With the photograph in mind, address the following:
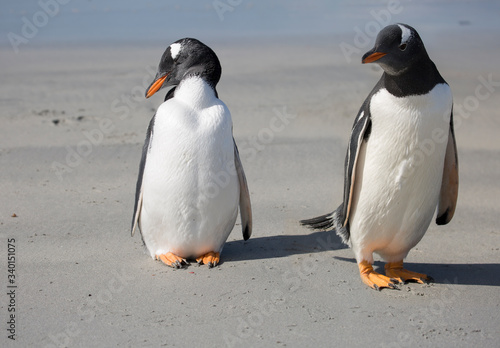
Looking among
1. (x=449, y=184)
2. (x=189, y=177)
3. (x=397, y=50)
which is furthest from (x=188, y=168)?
(x=449, y=184)

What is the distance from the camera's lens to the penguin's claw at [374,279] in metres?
3.63

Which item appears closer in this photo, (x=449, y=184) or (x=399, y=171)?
(x=399, y=171)

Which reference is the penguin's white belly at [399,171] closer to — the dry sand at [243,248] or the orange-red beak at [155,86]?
the dry sand at [243,248]

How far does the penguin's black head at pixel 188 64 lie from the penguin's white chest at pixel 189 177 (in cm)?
15

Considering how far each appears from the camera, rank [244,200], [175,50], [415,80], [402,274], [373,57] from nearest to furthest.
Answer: [373,57] < [415,80] < [402,274] < [175,50] < [244,200]

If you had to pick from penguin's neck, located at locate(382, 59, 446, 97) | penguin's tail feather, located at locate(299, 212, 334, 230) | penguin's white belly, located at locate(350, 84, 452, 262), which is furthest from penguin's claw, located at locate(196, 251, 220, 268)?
penguin's neck, located at locate(382, 59, 446, 97)

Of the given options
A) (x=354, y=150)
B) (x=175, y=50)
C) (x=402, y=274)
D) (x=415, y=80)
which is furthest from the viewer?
(x=175, y=50)

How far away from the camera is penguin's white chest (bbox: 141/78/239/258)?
3.73m

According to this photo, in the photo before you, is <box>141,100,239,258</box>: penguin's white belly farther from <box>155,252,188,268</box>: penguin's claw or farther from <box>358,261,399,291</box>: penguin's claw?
<box>358,261,399,291</box>: penguin's claw

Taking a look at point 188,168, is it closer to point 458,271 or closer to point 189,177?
point 189,177

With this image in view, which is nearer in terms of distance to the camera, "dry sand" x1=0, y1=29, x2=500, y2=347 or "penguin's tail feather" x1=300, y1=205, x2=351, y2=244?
"dry sand" x1=0, y1=29, x2=500, y2=347

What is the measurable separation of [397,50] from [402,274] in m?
1.33

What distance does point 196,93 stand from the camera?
12.4 ft

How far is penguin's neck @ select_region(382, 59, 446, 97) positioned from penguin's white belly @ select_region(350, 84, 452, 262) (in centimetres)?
3
